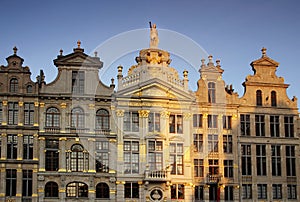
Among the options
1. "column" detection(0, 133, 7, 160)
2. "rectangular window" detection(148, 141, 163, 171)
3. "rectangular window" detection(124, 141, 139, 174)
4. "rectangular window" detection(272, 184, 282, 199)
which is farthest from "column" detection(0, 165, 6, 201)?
"rectangular window" detection(272, 184, 282, 199)

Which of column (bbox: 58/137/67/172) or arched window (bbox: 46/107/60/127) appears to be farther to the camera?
arched window (bbox: 46/107/60/127)

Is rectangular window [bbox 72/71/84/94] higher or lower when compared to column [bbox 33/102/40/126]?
higher

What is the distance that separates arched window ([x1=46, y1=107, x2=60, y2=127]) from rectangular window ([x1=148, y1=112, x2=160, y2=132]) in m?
7.38

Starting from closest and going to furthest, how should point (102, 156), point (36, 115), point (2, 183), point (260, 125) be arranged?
1. point (2, 183)
2. point (36, 115)
3. point (102, 156)
4. point (260, 125)

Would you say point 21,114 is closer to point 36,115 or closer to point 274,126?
point 36,115

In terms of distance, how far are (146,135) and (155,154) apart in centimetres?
168

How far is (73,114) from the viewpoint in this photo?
46.6m

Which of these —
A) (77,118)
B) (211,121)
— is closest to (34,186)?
(77,118)

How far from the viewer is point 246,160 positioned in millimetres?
49062

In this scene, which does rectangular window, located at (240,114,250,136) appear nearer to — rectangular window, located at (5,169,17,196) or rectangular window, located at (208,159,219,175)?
rectangular window, located at (208,159,219,175)

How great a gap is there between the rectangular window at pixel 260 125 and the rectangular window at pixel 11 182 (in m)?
20.3

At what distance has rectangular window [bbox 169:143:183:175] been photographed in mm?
47469

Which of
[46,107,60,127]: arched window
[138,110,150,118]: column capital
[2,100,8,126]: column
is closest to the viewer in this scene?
[2,100,8,126]: column

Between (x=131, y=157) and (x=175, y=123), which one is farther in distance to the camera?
(x=175, y=123)
